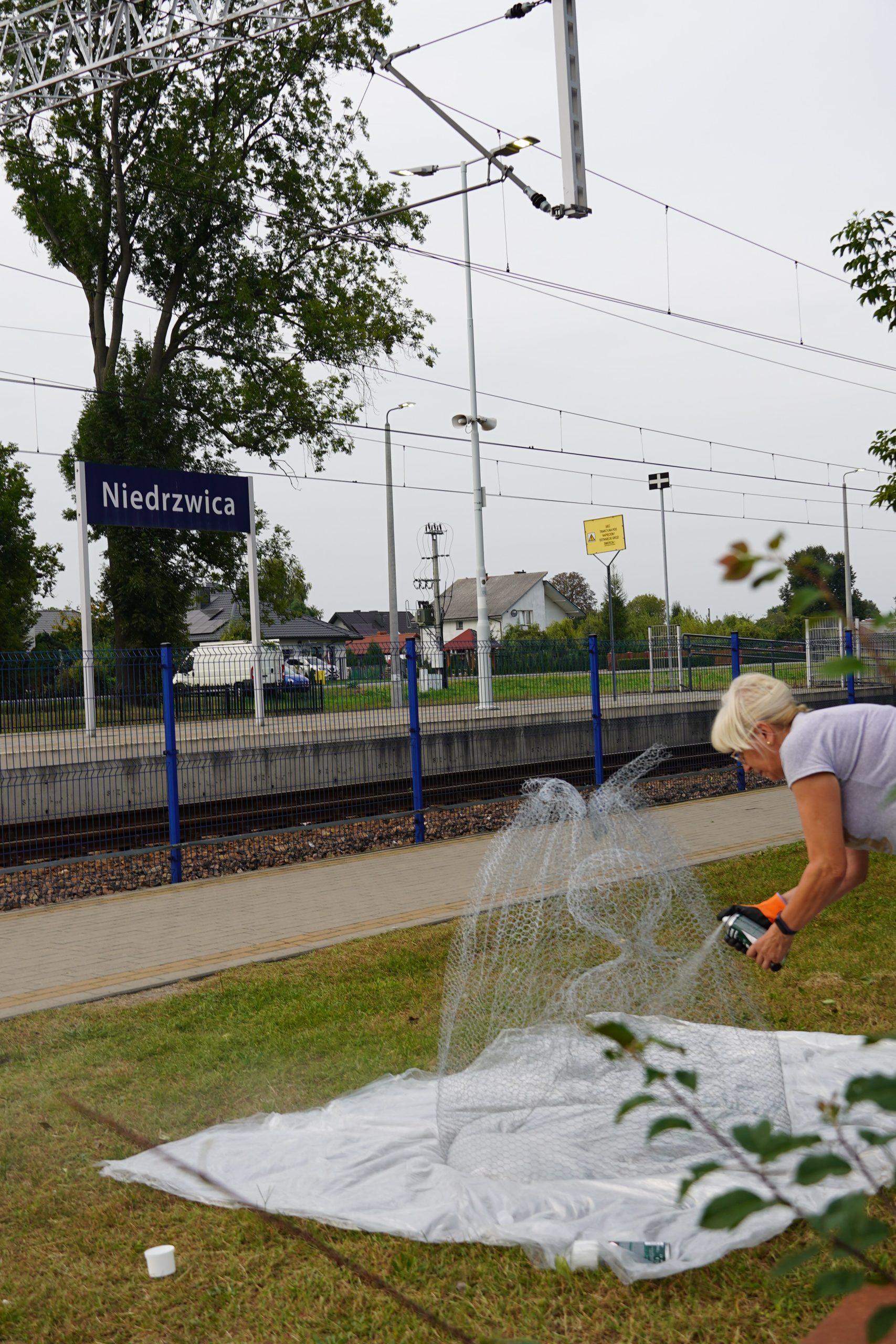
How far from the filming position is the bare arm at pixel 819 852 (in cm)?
360

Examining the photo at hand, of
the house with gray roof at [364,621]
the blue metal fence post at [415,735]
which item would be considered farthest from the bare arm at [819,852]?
the house with gray roof at [364,621]

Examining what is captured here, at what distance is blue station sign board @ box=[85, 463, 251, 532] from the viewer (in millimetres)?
16984

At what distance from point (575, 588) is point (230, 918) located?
107 meters

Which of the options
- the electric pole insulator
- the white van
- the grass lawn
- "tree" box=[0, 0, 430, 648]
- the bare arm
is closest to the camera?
the grass lawn

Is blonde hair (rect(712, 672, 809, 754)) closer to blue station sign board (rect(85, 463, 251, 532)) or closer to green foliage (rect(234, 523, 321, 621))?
blue station sign board (rect(85, 463, 251, 532))

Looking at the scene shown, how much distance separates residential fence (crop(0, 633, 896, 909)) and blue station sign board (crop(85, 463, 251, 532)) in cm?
511

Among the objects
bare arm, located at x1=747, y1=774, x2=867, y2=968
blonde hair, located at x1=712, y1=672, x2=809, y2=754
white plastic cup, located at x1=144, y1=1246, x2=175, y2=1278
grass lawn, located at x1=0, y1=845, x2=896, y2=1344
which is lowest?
grass lawn, located at x1=0, y1=845, x2=896, y2=1344

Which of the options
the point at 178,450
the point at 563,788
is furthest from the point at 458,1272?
the point at 178,450

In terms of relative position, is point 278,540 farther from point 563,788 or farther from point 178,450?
point 563,788

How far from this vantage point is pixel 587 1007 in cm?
495

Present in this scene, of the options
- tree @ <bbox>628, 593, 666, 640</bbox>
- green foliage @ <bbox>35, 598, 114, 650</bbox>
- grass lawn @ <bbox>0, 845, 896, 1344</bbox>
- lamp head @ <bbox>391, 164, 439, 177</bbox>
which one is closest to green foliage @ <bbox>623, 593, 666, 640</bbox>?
tree @ <bbox>628, 593, 666, 640</bbox>

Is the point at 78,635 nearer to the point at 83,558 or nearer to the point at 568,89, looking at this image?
the point at 83,558

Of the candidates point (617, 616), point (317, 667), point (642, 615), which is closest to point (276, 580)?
point (317, 667)

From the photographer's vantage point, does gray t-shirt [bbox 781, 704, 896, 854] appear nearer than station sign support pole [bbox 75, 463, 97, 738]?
Yes
